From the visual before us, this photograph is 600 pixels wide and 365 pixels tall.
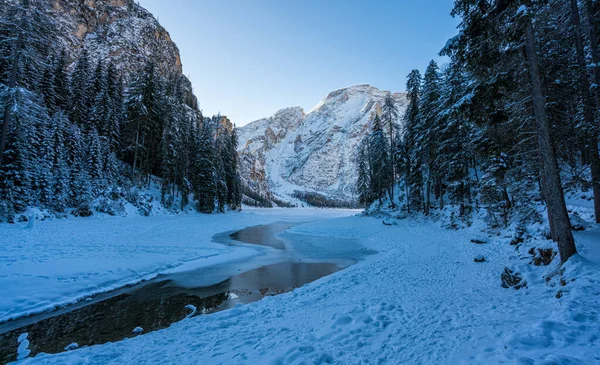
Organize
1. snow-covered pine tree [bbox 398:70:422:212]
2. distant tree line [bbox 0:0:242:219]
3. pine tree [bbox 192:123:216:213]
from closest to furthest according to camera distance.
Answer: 1. distant tree line [bbox 0:0:242:219]
2. snow-covered pine tree [bbox 398:70:422:212]
3. pine tree [bbox 192:123:216:213]

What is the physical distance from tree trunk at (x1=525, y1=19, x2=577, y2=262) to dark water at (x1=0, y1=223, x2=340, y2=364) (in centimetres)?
746

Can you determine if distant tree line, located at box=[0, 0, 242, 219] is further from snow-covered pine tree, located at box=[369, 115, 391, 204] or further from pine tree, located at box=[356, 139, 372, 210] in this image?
snow-covered pine tree, located at box=[369, 115, 391, 204]

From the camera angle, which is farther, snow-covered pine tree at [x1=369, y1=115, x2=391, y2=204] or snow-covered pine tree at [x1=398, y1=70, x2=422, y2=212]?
snow-covered pine tree at [x1=369, y1=115, x2=391, y2=204]

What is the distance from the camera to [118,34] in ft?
225

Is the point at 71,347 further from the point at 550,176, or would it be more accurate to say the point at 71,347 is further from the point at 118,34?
the point at 118,34

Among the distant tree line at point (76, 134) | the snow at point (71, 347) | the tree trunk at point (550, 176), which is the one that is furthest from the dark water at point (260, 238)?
the distant tree line at point (76, 134)

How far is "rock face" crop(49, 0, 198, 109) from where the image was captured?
60.7 metres

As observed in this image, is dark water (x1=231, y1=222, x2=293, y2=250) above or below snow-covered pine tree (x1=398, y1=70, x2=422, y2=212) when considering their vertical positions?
below

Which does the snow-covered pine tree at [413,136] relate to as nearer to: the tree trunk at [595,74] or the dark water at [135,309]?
the tree trunk at [595,74]

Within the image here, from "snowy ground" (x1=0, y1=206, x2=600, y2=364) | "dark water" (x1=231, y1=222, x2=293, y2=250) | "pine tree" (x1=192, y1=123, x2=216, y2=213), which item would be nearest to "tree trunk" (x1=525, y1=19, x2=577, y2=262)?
"snowy ground" (x1=0, y1=206, x2=600, y2=364)

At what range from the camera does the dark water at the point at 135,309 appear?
5078 mm

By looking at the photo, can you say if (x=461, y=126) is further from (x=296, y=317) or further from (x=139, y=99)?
(x=139, y=99)

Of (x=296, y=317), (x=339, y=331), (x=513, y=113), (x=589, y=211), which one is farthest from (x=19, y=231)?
(x=589, y=211)

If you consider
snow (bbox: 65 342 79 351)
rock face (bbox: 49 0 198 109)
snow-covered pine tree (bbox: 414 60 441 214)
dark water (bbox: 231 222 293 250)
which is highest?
rock face (bbox: 49 0 198 109)
